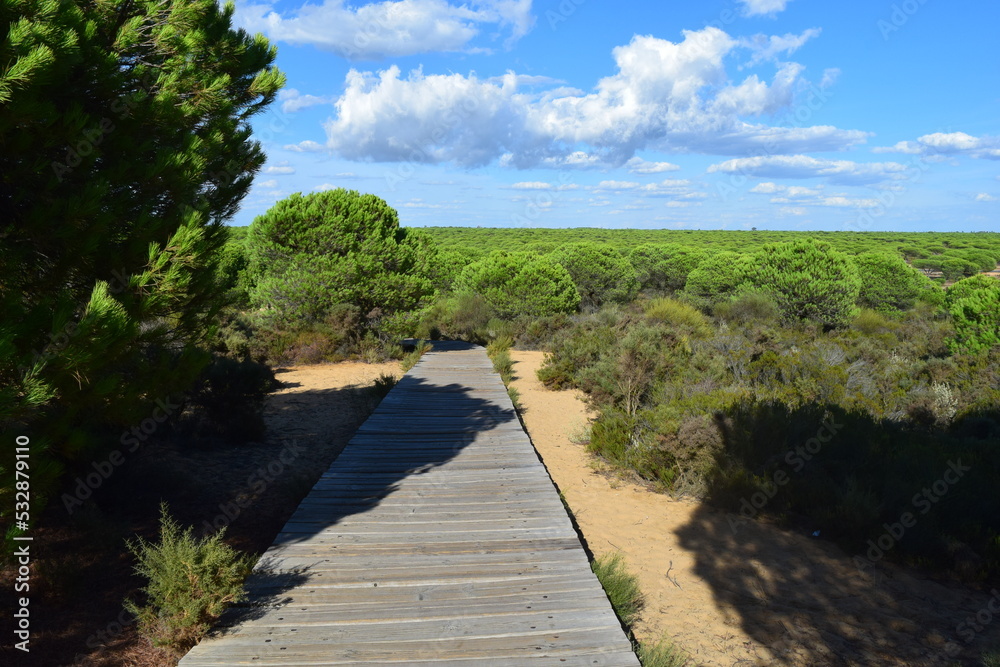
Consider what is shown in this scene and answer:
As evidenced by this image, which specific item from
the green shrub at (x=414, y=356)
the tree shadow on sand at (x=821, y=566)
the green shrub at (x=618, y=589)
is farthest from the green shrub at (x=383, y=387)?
the green shrub at (x=618, y=589)

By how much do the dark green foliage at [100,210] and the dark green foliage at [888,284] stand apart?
23018 mm

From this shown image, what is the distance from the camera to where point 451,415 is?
809 centimetres

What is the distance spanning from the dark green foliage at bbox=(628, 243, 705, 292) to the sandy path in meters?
21.6

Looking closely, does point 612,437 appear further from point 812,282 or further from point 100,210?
point 812,282

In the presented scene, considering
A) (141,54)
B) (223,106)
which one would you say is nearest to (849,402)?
(223,106)

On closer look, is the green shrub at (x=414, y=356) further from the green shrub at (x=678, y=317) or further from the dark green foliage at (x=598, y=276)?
the dark green foliage at (x=598, y=276)

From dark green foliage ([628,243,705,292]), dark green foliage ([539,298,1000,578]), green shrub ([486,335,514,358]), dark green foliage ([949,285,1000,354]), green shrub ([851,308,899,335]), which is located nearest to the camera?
dark green foliage ([539,298,1000,578])

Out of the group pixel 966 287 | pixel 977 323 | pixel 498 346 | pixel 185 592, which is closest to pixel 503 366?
pixel 498 346

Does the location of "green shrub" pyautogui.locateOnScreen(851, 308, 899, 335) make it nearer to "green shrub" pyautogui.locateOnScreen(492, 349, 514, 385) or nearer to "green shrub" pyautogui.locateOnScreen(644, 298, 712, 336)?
"green shrub" pyautogui.locateOnScreen(644, 298, 712, 336)

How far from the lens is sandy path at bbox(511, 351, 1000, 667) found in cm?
412

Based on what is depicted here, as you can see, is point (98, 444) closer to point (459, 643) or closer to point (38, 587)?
point (38, 587)

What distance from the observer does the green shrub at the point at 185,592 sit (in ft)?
9.67

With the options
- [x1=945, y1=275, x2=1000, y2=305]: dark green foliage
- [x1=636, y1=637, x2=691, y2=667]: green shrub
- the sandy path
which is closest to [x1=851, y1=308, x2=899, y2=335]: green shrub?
[x1=945, y1=275, x2=1000, y2=305]: dark green foliage

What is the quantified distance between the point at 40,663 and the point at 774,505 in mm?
6540
